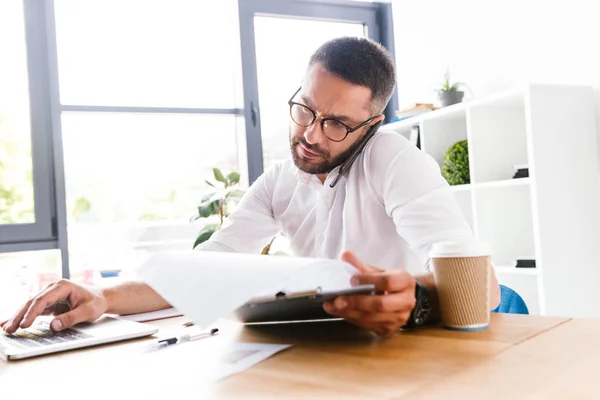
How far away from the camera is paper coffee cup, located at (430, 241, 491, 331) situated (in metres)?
0.87

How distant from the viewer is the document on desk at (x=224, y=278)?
65cm

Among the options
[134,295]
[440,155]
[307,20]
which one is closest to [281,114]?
[307,20]

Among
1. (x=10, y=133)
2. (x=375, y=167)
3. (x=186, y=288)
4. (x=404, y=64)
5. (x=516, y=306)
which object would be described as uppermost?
(x=404, y=64)

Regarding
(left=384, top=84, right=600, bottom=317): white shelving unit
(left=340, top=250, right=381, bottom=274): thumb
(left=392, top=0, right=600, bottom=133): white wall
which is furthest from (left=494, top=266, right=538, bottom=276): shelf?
(left=340, top=250, right=381, bottom=274): thumb

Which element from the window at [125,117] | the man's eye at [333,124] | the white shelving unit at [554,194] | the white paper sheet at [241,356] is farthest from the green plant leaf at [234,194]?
the white paper sheet at [241,356]

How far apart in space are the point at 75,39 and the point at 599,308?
2.97 metres

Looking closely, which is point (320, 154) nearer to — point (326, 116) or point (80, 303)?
point (326, 116)

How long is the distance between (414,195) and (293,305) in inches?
22.9

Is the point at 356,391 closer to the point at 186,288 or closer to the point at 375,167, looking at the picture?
the point at 186,288

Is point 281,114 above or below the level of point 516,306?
above

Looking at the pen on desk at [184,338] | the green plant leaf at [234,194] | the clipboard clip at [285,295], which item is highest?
the green plant leaf at [234,194]

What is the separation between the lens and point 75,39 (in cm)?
333

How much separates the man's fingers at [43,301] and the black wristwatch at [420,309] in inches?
26.0

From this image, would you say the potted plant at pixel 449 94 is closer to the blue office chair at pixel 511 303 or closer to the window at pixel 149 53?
the window at pixel 149 53
